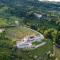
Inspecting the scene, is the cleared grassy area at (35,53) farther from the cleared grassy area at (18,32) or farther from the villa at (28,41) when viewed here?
the cleared grassy area at (18,32)

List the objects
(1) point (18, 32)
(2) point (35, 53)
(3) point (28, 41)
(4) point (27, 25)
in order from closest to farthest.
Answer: (2) point (35, 53), (3) point (28, 41), (1) point (18, 32), (4) point (27, 25)

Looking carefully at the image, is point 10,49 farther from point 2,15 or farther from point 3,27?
point 2,15

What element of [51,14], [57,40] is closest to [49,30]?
[57,40]

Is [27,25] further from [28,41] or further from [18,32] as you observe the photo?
[28,41]

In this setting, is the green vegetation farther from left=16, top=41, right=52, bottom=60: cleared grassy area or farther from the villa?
the villa

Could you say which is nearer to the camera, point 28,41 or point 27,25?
point 28,41

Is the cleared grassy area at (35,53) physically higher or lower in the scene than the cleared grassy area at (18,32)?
higher

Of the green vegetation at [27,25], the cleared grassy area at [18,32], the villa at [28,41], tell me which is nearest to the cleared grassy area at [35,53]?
the green vegetation at [27,25]

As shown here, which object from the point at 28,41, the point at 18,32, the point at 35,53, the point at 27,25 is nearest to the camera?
the point at 35,53

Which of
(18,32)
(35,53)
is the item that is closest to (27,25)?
(18,32)

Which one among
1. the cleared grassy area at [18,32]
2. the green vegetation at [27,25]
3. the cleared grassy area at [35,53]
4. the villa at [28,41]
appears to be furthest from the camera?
the cleared grassy area at [18,32]

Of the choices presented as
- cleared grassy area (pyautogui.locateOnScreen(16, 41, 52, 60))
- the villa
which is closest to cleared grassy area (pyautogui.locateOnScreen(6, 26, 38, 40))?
the villa
